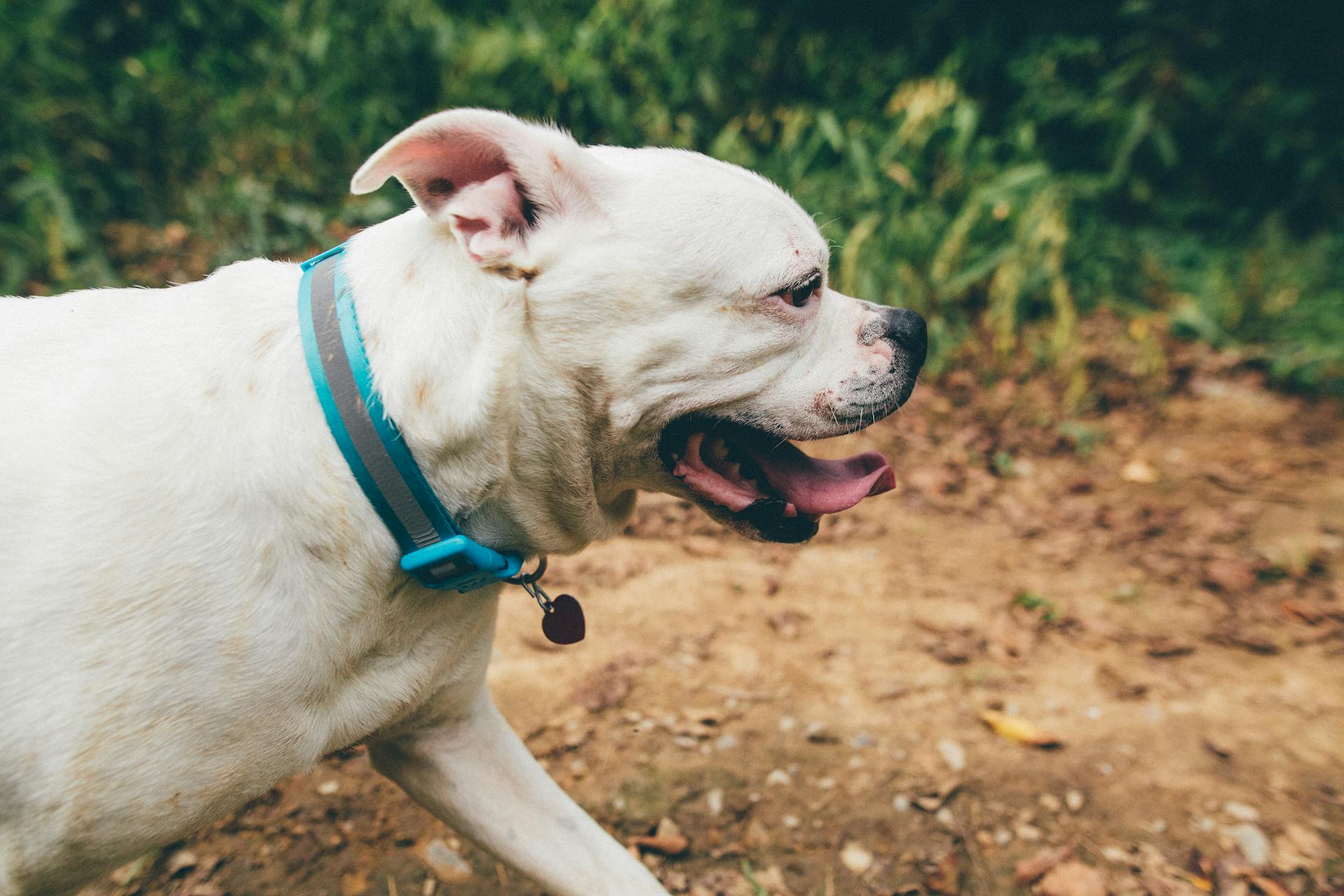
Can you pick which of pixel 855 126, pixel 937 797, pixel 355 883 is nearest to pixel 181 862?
pixel 355 883

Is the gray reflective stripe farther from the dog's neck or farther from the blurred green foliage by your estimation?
the blurred green foliage

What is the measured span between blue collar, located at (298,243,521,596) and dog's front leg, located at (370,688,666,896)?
0.57m

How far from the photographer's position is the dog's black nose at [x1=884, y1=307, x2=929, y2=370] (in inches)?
91.9

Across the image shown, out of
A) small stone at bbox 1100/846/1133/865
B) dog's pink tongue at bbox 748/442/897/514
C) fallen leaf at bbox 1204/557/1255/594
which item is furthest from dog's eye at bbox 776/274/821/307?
fallen leaf at bbox 1204/557/1255/594

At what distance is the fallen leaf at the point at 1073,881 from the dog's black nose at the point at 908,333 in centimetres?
150

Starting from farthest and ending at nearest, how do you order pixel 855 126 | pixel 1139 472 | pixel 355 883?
pixel 855 126
pixel 1139 472
pixel 355 883

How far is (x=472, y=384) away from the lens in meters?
1.76

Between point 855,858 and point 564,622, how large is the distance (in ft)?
3.94

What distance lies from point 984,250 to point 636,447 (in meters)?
4.29

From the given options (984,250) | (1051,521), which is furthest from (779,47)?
(1051,521)

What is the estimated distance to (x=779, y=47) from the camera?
21.3 ft

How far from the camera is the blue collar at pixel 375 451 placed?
1.74 m

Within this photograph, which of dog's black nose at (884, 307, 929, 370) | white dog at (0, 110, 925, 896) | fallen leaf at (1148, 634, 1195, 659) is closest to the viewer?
white dog at (0, 110, 925, 896)

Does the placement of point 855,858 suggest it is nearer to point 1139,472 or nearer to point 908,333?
point 908,333
